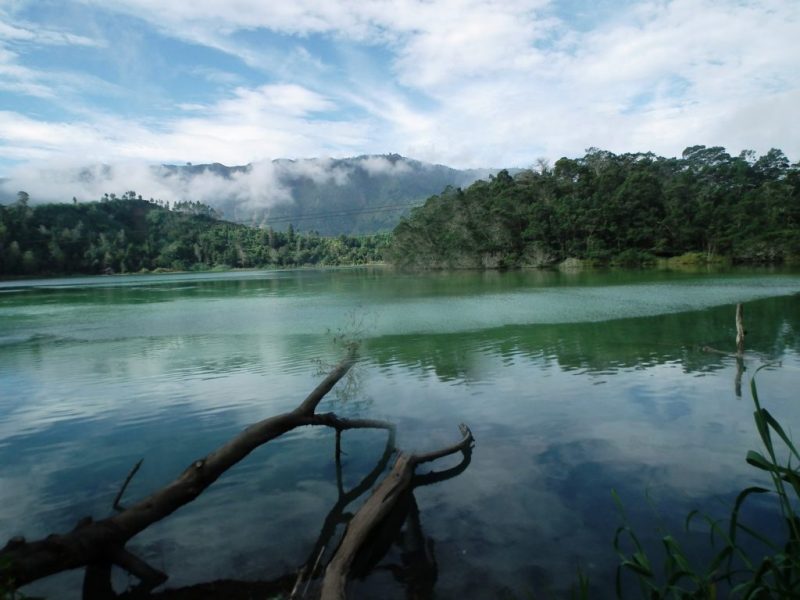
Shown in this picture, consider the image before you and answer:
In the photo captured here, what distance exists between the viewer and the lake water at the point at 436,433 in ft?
19.0

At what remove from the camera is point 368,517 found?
543 cm

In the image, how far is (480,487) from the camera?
23.2ft

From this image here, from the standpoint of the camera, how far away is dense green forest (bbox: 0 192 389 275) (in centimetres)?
10844

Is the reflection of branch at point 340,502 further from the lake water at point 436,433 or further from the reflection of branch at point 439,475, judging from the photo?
the reflection of branch at point 439,475

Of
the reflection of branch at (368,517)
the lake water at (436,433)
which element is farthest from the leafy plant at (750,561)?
the reflection of branch at (368,517)

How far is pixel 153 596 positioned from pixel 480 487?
410cm

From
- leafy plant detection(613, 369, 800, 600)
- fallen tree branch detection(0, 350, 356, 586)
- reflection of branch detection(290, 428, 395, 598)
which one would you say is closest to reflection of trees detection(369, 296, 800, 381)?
reflection of branch detection(290, 428, 395, 598)

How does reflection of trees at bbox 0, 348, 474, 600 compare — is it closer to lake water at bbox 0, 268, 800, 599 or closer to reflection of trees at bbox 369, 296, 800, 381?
lake water at bbox 0, 268, 800, 599

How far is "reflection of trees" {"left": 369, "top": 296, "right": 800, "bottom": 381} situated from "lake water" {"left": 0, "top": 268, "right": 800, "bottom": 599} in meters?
0.12

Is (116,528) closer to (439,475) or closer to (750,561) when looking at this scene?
(439,475)

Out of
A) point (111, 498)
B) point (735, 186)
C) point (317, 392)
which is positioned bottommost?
point (111, 498)

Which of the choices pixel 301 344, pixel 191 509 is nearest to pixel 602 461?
pixel 191 509

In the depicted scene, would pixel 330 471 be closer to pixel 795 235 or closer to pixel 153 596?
pixel 153 596

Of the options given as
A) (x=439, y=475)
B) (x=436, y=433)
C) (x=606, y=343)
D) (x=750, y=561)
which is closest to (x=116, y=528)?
(x=439, y=475)
